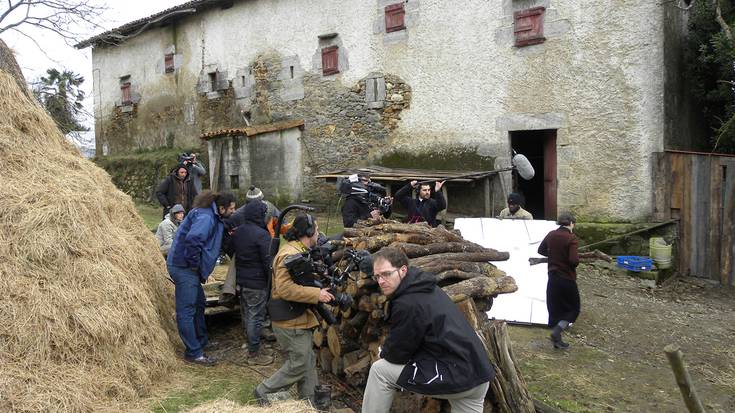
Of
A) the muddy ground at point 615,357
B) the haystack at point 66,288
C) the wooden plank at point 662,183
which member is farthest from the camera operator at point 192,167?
the wooden plank at point 662,183

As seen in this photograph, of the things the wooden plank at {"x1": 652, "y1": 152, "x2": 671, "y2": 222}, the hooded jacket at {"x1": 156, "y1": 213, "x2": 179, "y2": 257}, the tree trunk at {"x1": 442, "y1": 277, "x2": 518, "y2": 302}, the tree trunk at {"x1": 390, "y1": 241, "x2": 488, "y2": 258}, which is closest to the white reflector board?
the tree trunk at {"x1": 390, "y1": 241, "x2": 488, "y2": 258}

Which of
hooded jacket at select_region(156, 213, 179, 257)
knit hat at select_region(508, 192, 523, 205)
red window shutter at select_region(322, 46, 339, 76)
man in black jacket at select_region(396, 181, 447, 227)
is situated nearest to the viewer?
hooded jacket at select_region(156, 213, 179, 257)

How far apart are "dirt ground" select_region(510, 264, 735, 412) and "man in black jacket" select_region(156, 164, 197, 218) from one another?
194 inches

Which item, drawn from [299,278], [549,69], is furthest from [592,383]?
[549,69]

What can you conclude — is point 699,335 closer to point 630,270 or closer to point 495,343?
point 630,270

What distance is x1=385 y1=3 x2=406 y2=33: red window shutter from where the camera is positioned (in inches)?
453

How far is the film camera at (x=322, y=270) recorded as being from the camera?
12.9 ft

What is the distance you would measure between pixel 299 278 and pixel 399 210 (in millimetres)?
7719

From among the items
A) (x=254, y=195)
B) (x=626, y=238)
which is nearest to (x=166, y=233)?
(x=254, y=195)

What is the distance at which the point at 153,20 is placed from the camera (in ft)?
51.4

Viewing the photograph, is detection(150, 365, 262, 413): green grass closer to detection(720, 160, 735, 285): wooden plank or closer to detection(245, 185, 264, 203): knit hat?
detection(245, 185, 264, 203): knit hat

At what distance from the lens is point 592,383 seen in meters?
4.87

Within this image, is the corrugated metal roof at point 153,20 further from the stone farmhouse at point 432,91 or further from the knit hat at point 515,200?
the knit hat at point 515,200

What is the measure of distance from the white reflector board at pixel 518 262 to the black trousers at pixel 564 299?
0.56m
